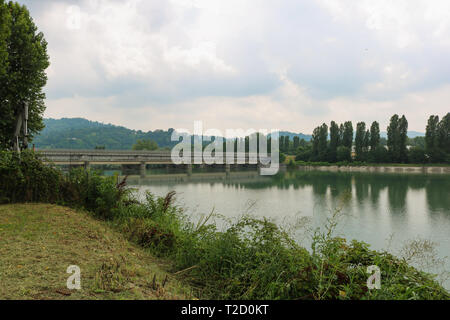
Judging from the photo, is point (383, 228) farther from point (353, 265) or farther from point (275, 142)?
point (275, 142)

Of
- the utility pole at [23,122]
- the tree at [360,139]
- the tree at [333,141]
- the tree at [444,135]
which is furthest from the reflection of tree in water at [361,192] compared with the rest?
the tree at [333,141]

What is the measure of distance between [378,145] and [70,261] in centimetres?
6813

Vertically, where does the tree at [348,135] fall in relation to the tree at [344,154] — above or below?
above

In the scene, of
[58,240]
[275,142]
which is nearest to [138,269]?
[58,240]

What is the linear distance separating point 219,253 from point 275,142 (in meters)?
76.8

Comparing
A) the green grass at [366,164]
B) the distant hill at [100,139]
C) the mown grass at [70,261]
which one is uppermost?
the distant hill at [100,139]

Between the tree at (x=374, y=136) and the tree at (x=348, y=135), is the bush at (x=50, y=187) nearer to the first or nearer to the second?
the tree at (x=374, y=136)

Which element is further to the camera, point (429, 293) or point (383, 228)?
point (383, 228)

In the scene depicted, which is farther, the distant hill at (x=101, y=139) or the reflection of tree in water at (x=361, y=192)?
the distant hill at (x=101, y=139)

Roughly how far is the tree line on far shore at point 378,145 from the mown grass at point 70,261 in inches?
2484

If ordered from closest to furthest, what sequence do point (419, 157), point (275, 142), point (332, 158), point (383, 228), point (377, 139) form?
point (383, 228) < point (419, 157) < point (377, 139) < point (332, 158) < point (275, 142)

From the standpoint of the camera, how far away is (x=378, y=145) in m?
62.7

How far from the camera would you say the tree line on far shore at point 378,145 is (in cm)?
5512
